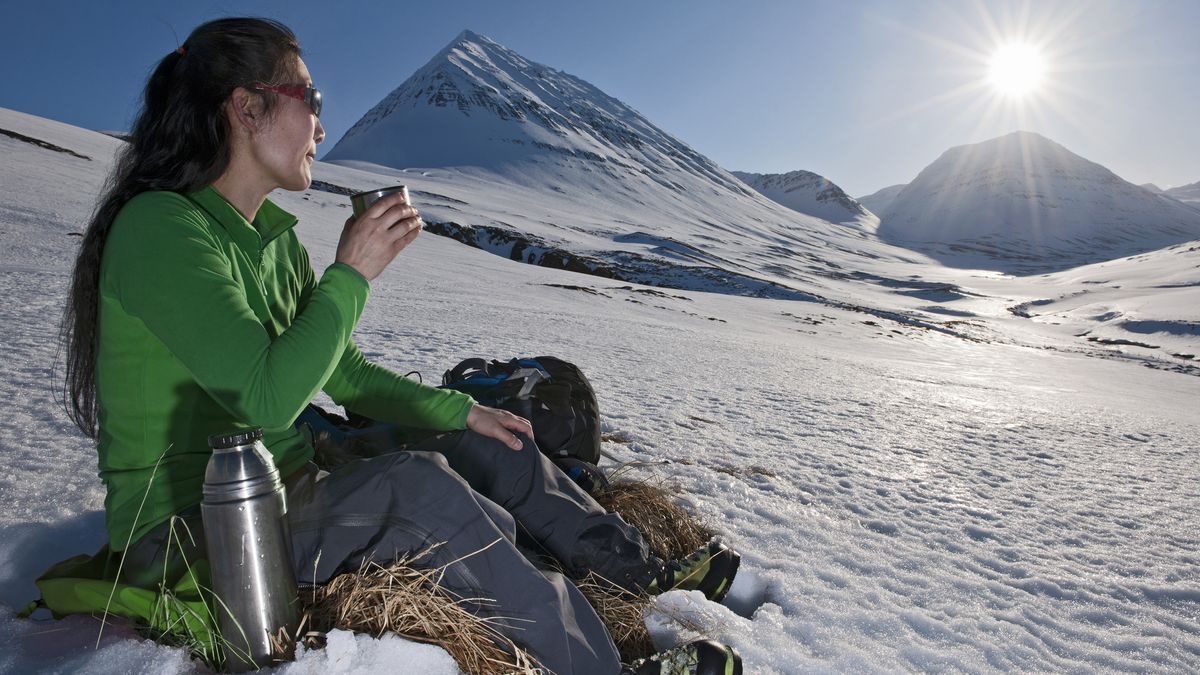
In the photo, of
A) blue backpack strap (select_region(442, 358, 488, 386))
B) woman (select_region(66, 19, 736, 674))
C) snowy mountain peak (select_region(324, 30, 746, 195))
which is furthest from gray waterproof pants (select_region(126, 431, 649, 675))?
snowy mountain peak (select_region(324, 30, 746, 195))

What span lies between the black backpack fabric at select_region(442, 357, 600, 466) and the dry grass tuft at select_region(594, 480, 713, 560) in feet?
0.76

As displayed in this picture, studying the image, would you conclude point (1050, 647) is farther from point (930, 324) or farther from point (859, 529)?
point (930, 324)

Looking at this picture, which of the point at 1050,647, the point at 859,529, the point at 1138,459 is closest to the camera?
the point at 1050,647

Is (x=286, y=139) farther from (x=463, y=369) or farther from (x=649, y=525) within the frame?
(x=649, y=525)

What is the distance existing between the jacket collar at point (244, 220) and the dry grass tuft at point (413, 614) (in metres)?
0.97

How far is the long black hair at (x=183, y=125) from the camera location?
157 cm

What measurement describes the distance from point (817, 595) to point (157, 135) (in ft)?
9.45

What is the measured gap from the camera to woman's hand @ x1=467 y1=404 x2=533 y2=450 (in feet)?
6.75

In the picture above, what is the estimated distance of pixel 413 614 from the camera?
1473 mm

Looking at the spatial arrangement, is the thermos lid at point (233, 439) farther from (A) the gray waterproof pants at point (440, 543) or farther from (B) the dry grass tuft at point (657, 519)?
(B) the dry grass tuft at point (657, 519)

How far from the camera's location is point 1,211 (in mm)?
11055

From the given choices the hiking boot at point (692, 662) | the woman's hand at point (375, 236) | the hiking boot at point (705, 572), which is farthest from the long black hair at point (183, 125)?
the hiking boot at point (705, 572)

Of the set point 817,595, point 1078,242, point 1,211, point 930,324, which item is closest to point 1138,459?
point 817,595

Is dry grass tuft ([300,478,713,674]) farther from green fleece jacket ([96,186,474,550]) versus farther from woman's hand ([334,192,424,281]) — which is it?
woman's hand ([334,192,424,281])
